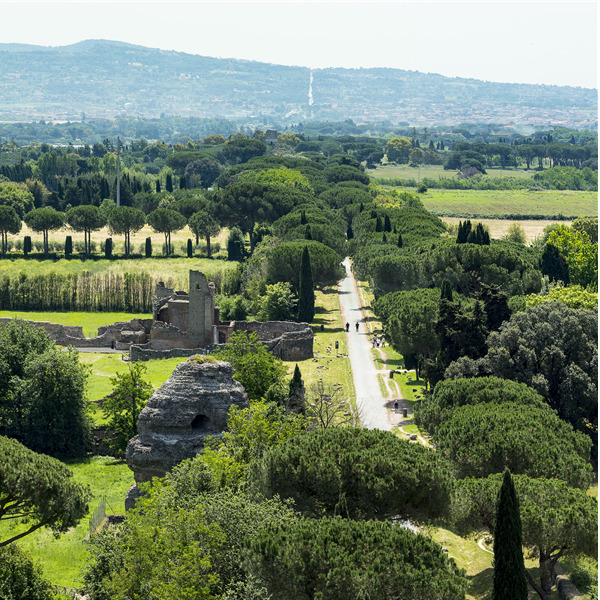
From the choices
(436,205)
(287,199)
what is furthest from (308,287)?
(436,205)

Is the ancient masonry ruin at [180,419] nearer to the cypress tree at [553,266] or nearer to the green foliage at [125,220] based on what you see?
the cypress tree at [553,266]

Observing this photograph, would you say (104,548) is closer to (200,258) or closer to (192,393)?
(192,393)

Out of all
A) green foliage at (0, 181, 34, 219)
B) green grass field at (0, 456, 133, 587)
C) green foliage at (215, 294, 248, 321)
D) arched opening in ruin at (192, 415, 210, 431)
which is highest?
green foliage at (0, 181, 34, 219)

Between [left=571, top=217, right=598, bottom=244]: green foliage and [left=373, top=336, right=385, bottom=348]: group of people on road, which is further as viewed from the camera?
[left=571, top=217, right=598, bottom=244]: green foliage

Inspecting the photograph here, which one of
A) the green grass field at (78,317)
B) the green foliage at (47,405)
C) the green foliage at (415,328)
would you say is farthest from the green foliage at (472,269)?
the green foliage at (47,405)

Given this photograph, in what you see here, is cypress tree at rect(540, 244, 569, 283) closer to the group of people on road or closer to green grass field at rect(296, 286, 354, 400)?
green grass field at rect(296, 286, 354, 400)

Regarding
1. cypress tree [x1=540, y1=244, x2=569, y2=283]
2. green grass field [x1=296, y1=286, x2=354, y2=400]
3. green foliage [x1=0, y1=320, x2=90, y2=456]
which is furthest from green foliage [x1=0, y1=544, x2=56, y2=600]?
cypress tree [x1=540, y1=244, x2=569, y2=283]
